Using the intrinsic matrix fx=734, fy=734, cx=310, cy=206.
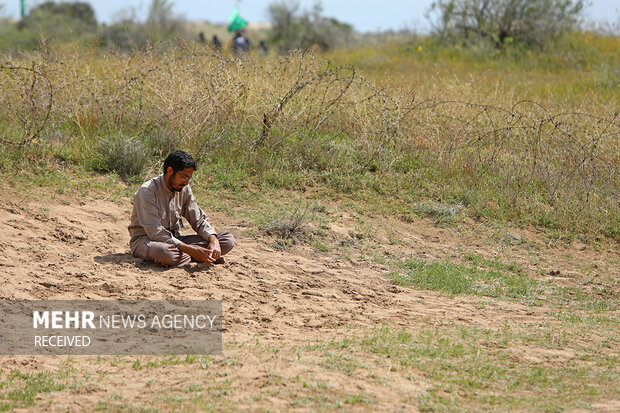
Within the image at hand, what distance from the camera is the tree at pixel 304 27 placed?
30500 millimetres

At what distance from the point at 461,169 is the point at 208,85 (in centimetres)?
367

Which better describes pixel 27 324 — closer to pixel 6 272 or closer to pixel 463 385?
pixel 6 272

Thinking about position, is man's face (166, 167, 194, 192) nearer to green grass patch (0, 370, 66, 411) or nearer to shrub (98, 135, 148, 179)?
green grass patch (0, 370, 66, 411)

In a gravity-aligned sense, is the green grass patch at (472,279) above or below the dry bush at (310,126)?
below

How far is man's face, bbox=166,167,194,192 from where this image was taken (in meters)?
6.24

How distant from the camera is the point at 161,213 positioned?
6465 mm

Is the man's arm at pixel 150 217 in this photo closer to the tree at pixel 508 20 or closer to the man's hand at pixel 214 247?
the man's hand at pixel 214 247

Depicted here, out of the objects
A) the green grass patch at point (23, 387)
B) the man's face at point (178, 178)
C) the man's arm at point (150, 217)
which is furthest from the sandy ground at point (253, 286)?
the man's face at point (178, 178)

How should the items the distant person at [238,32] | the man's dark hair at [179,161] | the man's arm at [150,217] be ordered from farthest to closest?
the distant person at [238,32]
the man's arm at [150,217]
the man's dark hair at [179,161]

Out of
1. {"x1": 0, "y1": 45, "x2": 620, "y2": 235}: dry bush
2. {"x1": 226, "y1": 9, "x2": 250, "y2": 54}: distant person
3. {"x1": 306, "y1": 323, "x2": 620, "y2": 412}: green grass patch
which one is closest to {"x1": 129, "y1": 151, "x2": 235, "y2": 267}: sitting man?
{"x1": 306, "y1": 323, "x2": 620, "y2": 412}: green grass patch

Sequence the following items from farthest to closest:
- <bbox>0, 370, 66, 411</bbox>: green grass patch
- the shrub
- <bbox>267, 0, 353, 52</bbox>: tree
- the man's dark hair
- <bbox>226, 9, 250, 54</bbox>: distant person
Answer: <bbox>267, 0, 353, 52</bbox>: tree
<bbox>226, 9, 250, 54</bbox>: distant person
the shrub
the man's dark hair
<bbox>0, 370, 66, 411</bbox>: green grass patch

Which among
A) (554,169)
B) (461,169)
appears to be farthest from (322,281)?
(554,169)

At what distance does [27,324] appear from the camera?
17.3 feet

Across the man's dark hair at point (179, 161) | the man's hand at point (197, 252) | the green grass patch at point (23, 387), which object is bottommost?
the green grass patch at point (23, 387)
